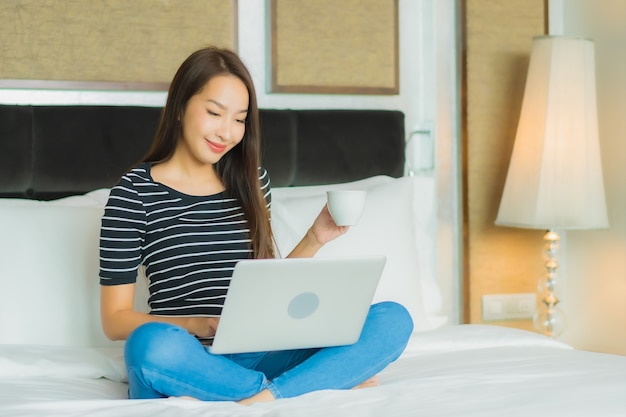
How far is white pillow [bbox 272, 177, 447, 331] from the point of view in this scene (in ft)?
8.71

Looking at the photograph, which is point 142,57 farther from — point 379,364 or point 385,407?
point 385,407

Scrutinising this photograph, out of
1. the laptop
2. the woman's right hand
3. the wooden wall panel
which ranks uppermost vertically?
the wooden wall panel

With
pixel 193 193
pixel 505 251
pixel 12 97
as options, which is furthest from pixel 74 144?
pixel 505 251

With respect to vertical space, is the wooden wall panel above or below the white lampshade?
above

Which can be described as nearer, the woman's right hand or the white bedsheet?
the white bedsheet

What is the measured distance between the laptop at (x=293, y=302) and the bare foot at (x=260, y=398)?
10cm

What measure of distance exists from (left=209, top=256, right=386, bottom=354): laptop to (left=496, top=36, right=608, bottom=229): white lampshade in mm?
1471

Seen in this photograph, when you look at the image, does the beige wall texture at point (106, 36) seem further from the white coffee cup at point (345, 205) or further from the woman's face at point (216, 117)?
the white coffee cup at point (345, 205)

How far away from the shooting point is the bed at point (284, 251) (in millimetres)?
1764

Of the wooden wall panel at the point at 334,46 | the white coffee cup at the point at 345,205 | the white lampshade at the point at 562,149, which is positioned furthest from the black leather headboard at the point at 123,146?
the white coffee cup at the point at 345,205

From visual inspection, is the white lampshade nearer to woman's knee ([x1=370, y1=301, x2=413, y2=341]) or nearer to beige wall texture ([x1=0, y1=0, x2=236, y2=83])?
beige wall texture ([x1=0, y1=0, x2=236, y2=83])

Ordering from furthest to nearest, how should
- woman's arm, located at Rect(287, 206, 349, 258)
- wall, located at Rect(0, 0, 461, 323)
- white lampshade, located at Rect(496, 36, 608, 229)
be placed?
1. wall, located at Rect(0, 0, 461, 323)
2. white lampshade, located at Rect(496, 36, 608, 229)
3. woman's arm, located at Rect(287, 206, 349, 258)

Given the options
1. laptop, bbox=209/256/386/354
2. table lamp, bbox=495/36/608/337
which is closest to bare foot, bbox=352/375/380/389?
laptop, bbox=209/256/386/354

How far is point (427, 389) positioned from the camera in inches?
74.4
